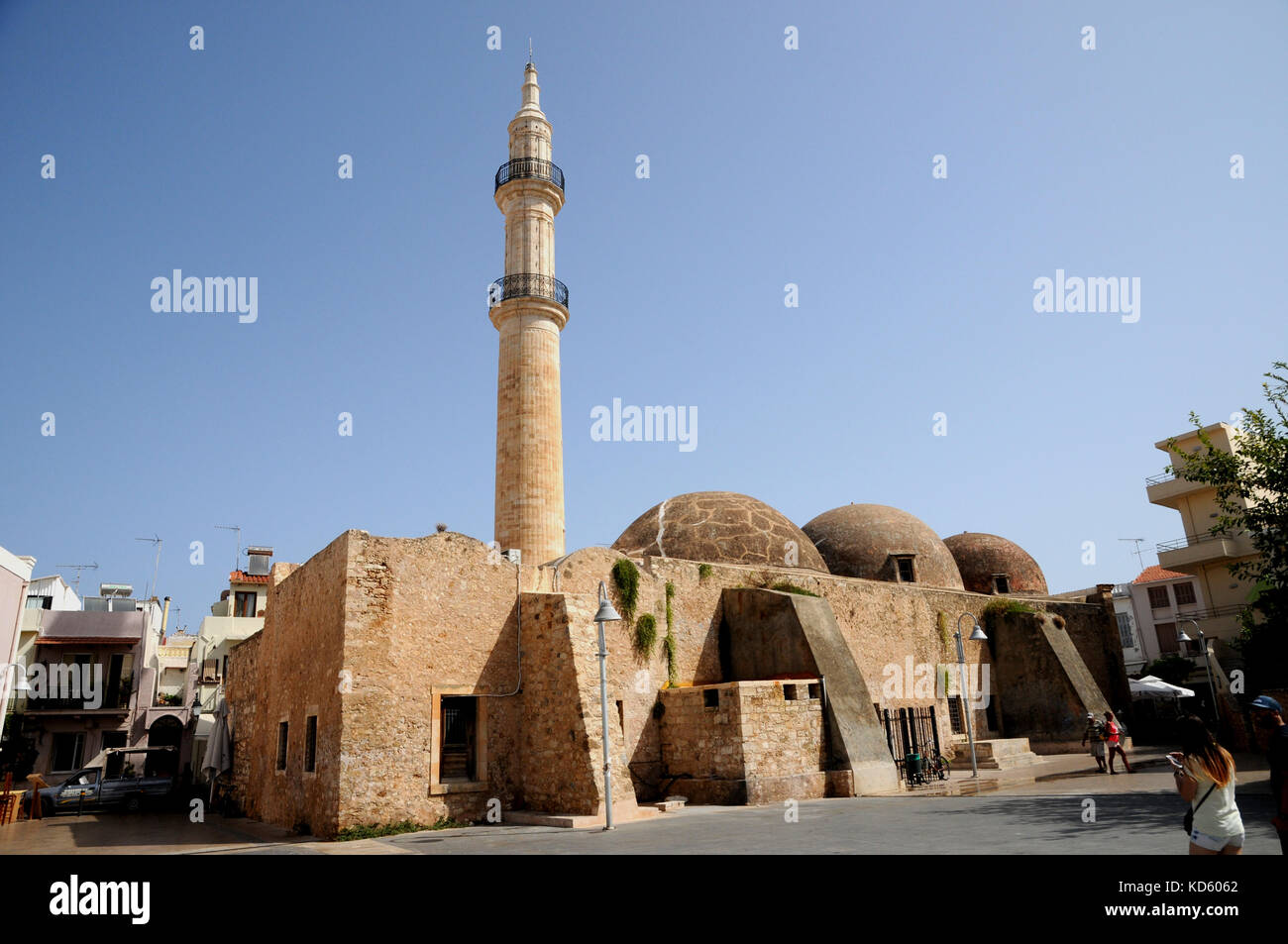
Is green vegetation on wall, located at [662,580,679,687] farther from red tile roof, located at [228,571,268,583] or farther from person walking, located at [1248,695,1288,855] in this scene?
red tile roof, located at [228,571,268,583]

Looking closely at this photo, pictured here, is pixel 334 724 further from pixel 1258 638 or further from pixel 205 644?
pixel 205 644

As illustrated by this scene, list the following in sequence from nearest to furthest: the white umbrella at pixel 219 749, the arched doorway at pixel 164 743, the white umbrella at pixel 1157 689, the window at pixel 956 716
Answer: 1. the white umbrella at pixel 219 749
2. the window at pixel 956 716
3. the white umbrella at pixel 1157 689
4. the arched doorway at pixel 164 743

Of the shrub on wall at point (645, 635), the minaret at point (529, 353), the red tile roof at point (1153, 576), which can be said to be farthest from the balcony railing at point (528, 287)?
the red tile roof at point (1153, 576)

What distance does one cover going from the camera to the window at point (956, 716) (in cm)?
2198

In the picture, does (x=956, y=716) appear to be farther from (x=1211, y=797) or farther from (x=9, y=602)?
(x=9, y=602)

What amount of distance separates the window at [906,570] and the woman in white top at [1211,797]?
20753 mm

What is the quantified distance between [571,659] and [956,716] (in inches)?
549

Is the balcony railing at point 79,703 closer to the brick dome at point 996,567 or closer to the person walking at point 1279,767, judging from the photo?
the brick dome at point 996,567

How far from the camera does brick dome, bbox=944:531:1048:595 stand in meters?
28.9
